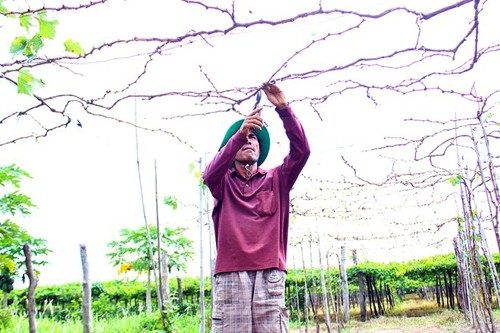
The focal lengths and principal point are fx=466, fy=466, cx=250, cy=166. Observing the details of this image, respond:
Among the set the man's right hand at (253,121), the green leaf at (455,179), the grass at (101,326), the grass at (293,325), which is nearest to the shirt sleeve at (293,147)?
the man's right hand at (253,121)

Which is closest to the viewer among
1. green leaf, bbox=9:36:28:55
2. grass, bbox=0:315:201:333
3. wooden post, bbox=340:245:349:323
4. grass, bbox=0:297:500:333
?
green leaf, bbox=9:36:28:55

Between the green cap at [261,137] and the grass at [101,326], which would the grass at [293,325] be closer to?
the grass at [101,326]

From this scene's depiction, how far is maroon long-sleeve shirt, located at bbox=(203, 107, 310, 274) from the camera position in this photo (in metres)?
1.88

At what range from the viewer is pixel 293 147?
77.3 inches

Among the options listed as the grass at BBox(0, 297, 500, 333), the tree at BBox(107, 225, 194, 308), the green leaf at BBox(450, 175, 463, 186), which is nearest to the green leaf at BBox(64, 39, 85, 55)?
the green leaf at BBox(450, 175, 463, 186)

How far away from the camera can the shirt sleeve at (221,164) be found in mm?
1852

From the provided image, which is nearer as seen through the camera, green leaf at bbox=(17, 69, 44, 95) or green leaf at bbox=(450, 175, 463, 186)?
green leaf at bbox=(17, 69, 44, 95)

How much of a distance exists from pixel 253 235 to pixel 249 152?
388mm

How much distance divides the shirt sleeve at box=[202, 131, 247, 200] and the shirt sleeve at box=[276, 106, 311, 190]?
0.20m

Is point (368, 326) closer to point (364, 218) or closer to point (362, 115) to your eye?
point (364, 218)

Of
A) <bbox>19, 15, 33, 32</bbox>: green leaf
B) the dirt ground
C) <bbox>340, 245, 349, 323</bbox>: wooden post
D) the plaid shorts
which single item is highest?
<bbox>19, 15, 33, 32</bbox>: green leaf

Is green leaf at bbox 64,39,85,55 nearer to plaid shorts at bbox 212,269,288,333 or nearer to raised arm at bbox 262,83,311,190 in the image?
raised arm at bbox 262,83,311,190

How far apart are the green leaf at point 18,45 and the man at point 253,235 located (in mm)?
797

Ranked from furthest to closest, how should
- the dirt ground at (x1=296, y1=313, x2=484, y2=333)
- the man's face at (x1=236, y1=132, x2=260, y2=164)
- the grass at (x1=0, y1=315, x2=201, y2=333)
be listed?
the dirt ground at (x1=296, y1=313, x2=484, y2=333) → the grass at (x1=0, y1=315, x2=201, y2=333) → the man's face at (x1=236, y1=132, x2=260, y2=164)
